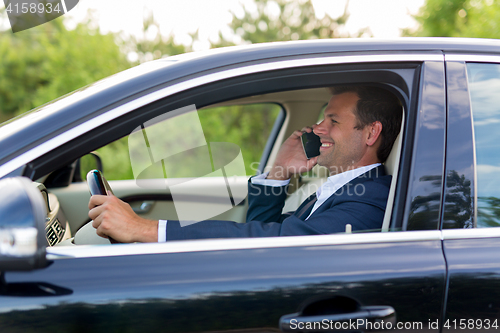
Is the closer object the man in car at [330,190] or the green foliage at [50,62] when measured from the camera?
the man in car at [330,190]

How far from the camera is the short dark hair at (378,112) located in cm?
170

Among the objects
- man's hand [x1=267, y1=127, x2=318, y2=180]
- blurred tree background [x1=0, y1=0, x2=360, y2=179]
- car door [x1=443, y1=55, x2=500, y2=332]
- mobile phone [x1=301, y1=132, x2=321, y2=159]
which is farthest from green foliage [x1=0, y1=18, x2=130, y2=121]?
car door [x1=443, y1=55, x2=500, y2=332]

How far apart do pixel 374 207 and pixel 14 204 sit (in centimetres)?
118

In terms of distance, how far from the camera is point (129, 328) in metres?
1.02

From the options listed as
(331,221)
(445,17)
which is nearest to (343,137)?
(331,221)

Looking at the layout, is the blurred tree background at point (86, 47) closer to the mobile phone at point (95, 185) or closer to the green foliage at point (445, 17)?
the green foliage at point (445, 17)

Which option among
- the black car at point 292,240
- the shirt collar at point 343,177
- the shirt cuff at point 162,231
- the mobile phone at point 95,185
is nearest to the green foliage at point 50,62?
the mobile phone at point 95,185

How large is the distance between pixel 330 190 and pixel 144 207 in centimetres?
167

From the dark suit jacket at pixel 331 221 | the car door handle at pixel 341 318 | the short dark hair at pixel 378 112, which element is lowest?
the car door handle at pixel 341 318

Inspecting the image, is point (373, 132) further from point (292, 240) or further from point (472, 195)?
point (292, 240)

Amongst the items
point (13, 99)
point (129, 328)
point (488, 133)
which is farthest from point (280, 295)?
point (13, 99)

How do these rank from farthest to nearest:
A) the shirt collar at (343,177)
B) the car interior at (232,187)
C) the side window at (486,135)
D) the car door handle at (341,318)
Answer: the car interior at (232,187) → the shirt collar at (343,177) → the side window at (486,135) → the car door handle at (341,318)

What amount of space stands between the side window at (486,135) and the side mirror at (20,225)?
122 cm

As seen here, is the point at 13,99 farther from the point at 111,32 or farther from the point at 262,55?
the point at 262,55
